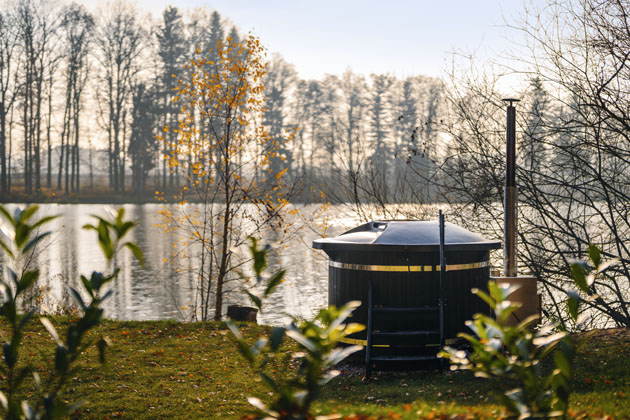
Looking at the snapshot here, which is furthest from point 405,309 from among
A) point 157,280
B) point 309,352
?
point 157,280

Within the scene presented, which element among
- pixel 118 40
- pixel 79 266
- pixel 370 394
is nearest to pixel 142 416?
pixel 370 394

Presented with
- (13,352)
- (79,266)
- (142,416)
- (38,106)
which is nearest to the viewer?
(13,352)

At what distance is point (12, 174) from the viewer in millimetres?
40875

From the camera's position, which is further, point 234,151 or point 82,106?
point 82,106

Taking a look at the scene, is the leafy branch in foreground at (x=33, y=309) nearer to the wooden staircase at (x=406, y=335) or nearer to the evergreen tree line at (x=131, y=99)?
Answer: the wooden staircase at (x=406, y=335)

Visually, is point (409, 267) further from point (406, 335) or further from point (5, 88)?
point (5, 88)

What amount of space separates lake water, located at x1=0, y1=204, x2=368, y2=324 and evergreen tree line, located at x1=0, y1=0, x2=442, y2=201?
12.5 m

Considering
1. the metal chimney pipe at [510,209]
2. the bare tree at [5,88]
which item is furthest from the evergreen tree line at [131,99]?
the metal chimney pipe at [510,209]

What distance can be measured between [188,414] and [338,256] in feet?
8.16

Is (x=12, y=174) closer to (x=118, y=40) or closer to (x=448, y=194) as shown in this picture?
(x=118, y=40)

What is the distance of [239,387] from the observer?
6.25 meters

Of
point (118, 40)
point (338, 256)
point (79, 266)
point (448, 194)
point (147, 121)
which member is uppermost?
point (118, 40)

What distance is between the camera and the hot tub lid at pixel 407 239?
261 inches

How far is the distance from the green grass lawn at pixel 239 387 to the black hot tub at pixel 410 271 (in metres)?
0.72
